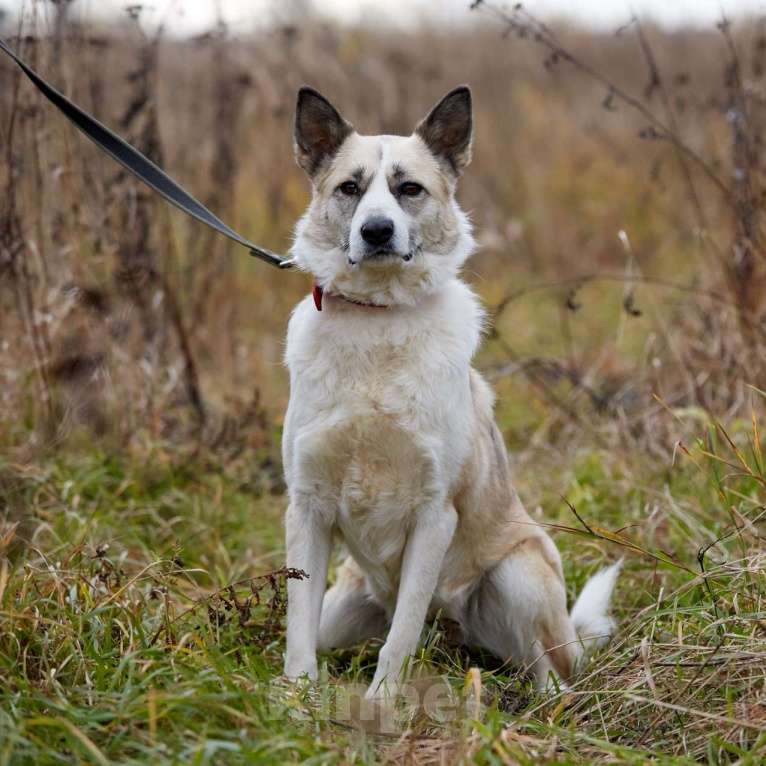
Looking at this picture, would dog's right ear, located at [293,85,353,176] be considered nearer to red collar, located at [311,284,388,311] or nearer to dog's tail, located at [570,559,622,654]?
red collar, located at [311,284,388,311]

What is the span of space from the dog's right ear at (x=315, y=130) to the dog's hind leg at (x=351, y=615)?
144cm

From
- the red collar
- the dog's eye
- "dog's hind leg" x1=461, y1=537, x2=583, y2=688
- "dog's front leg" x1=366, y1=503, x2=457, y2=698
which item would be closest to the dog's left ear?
the dog's eye

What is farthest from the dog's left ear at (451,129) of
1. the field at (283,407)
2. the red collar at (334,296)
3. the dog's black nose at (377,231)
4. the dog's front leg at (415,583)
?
the dog's front leg at (415,583)

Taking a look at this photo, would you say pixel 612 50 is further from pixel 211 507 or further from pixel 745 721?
pixel 745 721

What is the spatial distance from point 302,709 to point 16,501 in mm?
1937

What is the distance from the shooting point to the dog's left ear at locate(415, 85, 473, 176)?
3.37m

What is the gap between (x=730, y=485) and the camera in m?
4.09

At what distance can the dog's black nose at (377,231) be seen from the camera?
3.05 m

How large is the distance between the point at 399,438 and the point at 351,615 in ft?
3.01

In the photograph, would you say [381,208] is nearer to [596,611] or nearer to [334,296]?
[334,296]

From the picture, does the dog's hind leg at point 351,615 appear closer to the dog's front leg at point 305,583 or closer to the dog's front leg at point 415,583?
the dog's front leg at point 305,583

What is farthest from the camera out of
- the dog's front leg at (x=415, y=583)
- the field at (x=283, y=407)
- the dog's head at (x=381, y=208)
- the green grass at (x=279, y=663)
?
the dog's head at (x=381, y=208)

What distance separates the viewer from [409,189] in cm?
323

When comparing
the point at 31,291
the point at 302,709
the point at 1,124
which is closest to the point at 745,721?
the point at 302,709
